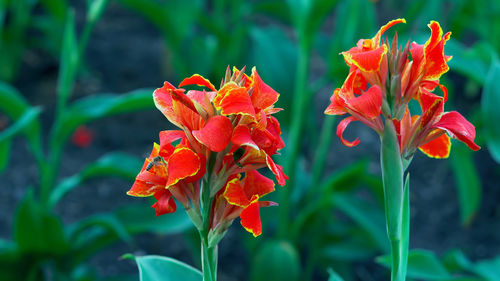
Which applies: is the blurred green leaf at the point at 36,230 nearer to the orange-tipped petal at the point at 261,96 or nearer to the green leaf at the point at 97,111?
the green leaf at the point at 97,111

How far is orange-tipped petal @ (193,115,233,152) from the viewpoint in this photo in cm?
42

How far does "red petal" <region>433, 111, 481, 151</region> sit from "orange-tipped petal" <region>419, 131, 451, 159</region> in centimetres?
5

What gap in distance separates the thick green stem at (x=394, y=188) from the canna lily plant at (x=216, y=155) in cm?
9

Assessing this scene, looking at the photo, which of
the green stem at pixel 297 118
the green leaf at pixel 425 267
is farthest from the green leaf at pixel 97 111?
the green leaf at pixel 425 267

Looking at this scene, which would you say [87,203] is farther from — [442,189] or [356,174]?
[442,189]

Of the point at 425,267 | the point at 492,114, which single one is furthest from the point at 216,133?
the point at 492,114

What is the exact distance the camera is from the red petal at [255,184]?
1.53ft

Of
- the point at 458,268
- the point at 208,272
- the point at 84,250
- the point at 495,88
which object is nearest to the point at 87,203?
the point at 84,250

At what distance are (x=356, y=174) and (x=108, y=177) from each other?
1.00m

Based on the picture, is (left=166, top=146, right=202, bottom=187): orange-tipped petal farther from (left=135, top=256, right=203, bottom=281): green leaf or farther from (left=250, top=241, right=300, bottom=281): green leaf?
(left=250, top=241, right=300, bottom=281): green leaf

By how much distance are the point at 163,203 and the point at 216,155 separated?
0.19 ft

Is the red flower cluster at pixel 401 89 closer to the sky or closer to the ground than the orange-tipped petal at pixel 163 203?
closer to the sky

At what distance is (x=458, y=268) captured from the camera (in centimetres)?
122

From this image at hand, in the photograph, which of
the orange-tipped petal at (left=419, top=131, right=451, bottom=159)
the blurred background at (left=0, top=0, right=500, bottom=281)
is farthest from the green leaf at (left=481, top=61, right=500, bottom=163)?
the orange-tipped petal at (left=419, top=131, right=451, bottom=159)
